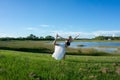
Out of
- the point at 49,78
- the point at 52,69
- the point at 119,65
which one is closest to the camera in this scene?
the point at 49,78

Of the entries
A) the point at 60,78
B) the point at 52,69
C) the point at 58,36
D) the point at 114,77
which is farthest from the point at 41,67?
the point at 114,77

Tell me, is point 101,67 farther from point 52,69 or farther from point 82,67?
point 52,69

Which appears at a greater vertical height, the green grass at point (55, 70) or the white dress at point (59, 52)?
the white dress at point (59, 52)

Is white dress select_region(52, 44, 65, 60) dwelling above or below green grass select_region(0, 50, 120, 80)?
above

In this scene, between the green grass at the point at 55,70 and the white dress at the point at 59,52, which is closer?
the green grass at the point at 55,70

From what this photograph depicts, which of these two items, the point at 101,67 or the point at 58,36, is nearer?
the point at 101,67

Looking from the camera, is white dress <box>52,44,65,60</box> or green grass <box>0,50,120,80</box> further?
white dress <box>52,44,65,60</box>

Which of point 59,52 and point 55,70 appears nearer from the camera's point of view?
point 55,70

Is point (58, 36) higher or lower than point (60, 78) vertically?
higher

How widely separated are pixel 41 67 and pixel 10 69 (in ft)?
8.40

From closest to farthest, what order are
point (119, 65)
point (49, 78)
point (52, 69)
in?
point (49, 78) < point (52, 69) < point (119, 65)

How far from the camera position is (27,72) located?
62.5 ft

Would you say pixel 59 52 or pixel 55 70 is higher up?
pixel 59 52

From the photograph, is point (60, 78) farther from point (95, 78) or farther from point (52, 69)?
point (95, 78)
